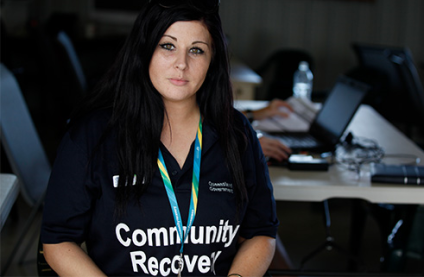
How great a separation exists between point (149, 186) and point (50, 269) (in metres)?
0.41

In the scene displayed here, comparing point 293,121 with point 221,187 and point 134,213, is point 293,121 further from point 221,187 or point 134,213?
point 134,213

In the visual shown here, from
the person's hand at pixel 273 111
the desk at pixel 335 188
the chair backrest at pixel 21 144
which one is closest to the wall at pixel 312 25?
the person's hand at pixel 273 111

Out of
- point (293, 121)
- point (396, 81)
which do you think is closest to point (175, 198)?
point (293, 121)

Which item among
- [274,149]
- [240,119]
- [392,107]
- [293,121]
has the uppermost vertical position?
[240,119]

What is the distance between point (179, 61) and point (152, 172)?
290 mm

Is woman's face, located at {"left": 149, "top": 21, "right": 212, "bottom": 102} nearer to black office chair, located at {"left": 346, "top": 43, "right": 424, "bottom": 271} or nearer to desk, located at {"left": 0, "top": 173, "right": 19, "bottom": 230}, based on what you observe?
desk, located at {"left": 0, "top": 173, "right": 19, "bottom": 230}

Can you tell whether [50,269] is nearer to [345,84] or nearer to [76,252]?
[76,252]

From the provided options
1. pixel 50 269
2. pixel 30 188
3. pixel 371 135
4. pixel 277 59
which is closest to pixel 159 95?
pixel 50 269

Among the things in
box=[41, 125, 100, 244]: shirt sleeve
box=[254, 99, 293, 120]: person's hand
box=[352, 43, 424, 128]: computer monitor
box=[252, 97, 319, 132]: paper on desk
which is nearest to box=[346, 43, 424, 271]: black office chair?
box=[352, 43, 424, 128]: computer monitor

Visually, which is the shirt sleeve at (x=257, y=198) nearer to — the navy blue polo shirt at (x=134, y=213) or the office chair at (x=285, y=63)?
the navy blue polo shirt at (x=134, y=213)

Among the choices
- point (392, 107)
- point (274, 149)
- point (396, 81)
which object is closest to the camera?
point (274, 149)

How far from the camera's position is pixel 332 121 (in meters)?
2.36

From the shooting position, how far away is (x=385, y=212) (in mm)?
2553

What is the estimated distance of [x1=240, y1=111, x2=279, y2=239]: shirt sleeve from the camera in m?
1.58
